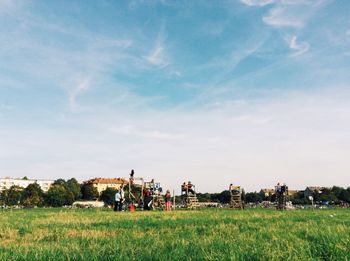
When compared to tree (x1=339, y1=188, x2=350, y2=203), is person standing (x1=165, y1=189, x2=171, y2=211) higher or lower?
lower

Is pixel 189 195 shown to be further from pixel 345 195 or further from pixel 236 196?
pixel 345 195

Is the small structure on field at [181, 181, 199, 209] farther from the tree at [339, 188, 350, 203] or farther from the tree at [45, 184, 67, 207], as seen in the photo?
the tree at [339, 188, 350, 203]

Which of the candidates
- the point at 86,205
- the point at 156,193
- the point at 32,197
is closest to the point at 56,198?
the point at 32,197

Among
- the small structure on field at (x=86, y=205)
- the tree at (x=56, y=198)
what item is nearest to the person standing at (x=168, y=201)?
the small structure on field at (x=86, y=205)

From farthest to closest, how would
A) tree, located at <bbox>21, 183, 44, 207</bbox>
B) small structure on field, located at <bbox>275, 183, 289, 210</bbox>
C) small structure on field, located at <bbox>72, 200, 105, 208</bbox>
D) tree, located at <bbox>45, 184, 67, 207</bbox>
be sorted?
tree, located at <bbox>45, 184, 67, 207</bbox> < tree, located at <bbox>21, 183, 44, 207</bbox> < small structure on field, located at <bbox>72, 200, 105, 208</bbox> < small structure on field, located at <bbox>275, 183, 289, 210</bbox>

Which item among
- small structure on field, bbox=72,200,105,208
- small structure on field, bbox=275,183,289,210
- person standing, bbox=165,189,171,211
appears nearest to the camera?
person standing, bbox=165,189,171,211

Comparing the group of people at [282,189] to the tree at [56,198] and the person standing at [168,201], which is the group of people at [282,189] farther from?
the tree at [56,198]

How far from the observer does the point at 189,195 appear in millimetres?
46281

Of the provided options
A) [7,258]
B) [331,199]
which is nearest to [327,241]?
[7,258]

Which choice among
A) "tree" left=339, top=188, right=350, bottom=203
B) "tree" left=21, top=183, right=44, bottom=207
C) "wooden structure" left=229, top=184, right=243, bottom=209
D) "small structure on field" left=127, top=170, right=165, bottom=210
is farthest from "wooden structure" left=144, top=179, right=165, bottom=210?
Result: "tree" left=339, top=188, right=350, bottom=203

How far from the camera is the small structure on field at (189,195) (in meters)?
A: 45.3

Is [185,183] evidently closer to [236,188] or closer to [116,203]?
[236,188]

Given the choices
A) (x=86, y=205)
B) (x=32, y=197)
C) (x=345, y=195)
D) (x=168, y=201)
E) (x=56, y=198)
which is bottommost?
(x=86, y=205)

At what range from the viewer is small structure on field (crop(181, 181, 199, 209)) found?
149 ft
